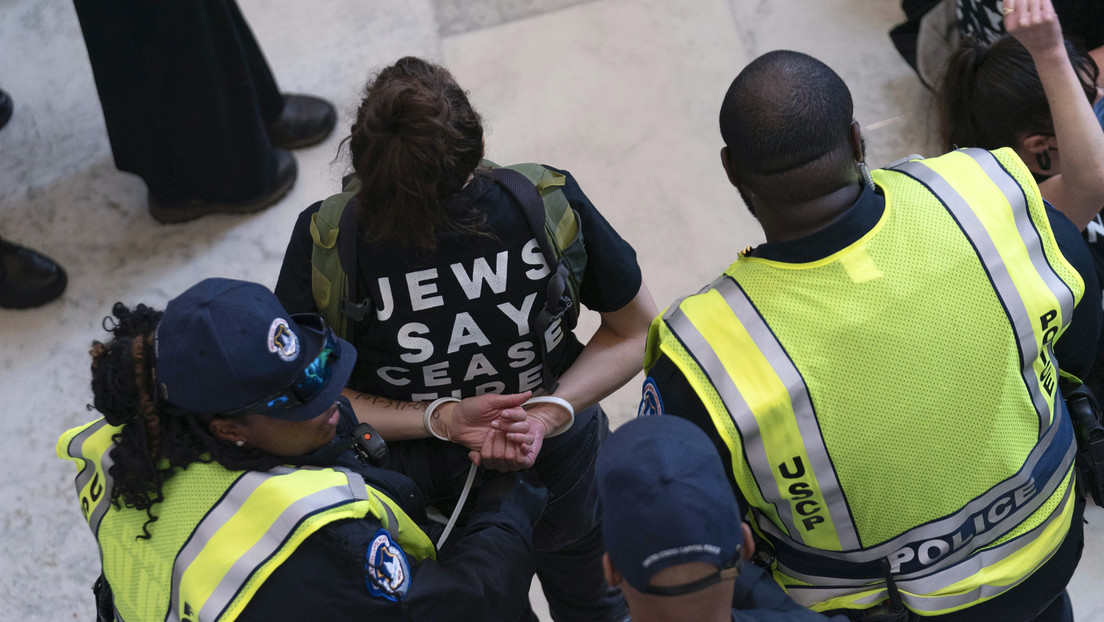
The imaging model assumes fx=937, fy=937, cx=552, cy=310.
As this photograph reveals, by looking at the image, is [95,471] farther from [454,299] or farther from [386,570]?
[454,299]

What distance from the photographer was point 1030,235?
1.40 metres

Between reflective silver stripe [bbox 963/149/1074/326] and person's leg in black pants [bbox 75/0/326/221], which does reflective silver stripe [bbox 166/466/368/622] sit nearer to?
reflective silver stripe [bbox 963/149/1074/326]

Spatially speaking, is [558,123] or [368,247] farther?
[558,123]

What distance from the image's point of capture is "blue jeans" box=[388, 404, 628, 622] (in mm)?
1894

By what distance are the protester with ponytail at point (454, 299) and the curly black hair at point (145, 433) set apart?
0.35m

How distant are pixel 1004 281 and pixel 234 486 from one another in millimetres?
1144

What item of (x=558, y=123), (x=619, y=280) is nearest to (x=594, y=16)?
(x=558, y=123)

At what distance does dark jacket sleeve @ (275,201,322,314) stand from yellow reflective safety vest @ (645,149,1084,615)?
67cm

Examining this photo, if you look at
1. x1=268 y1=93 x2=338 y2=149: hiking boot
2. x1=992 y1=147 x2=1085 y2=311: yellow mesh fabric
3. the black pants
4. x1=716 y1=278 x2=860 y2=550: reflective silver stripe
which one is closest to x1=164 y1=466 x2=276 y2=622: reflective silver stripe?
x1=716 y1=278 x2=860 y2=550: reflective silver stripe

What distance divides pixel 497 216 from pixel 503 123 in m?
2.09

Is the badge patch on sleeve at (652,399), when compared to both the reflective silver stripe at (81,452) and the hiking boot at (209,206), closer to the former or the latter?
the reflective silver stripe at (81,452)

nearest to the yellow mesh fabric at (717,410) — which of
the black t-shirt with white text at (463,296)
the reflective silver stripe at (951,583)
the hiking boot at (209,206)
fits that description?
the reflective silver stripe at (951,583)

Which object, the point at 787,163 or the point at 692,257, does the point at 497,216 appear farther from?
the point at 692,257

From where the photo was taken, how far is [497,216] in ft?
5.35
